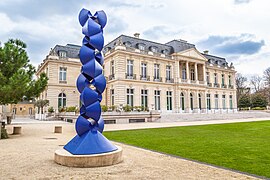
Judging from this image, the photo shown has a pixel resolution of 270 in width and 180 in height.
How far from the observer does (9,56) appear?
36.4 feet

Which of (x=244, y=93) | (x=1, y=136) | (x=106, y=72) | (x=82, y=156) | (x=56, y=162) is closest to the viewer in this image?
(x=82, y=156)

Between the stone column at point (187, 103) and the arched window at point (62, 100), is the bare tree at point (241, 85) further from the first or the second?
the arched window at point (62, 100)

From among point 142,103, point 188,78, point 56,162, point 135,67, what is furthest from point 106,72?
point 56,162

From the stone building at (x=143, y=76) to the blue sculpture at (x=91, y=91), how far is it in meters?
20.9

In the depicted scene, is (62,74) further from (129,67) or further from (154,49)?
(154,49)

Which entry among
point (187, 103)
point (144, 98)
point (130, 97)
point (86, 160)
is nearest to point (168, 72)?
point (187, 103)

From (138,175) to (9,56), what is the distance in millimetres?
9854

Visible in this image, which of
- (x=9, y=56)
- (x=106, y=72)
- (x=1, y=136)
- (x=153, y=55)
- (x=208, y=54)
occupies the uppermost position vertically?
(x=208, y=54)

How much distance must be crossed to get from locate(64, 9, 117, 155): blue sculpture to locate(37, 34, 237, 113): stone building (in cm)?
2094

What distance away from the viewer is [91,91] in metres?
6.01

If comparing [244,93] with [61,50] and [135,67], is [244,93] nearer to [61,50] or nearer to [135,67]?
[135,67]

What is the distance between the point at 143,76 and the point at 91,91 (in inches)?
954

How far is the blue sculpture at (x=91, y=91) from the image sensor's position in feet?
18.8

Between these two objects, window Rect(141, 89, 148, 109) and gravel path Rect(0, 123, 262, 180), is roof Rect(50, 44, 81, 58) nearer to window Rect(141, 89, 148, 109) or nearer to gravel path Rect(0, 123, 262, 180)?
window Rect(141, 89, 148, 109)
